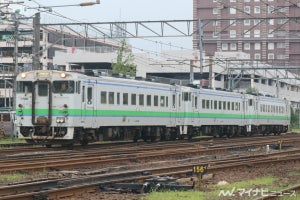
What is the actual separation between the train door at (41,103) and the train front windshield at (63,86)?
25 cm

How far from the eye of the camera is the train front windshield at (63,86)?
85.9 ft

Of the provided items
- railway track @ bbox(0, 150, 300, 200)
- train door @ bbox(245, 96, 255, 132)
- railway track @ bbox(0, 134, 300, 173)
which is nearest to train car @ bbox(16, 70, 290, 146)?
railway track @ bbox(0, 134, 300, 173)

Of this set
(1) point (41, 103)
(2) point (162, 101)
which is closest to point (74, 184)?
(1) point (41, 103)

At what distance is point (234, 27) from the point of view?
455 ft

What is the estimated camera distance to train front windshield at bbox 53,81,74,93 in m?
26.2

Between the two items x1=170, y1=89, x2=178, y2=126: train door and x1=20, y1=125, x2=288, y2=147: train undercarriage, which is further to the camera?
x1=170, y1=89, x2=178, y2=126: train door

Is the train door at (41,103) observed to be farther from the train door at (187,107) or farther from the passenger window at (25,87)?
the train door at (187,107)

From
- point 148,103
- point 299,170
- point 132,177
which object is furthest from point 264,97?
point 132,177

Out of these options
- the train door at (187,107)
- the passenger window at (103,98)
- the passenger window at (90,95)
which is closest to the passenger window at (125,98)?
the passenger window at (103,98)

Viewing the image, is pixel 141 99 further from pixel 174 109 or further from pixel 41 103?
pixel 41 103

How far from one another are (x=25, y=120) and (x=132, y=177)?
1269 centimetres

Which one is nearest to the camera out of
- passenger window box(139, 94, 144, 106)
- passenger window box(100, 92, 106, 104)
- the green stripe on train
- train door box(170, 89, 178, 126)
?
the green stripe on train

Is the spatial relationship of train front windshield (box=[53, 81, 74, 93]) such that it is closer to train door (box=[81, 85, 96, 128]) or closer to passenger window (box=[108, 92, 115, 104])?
train door (box=[81, 85, 96, 128])

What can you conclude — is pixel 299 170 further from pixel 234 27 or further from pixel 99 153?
pixel 234 27
